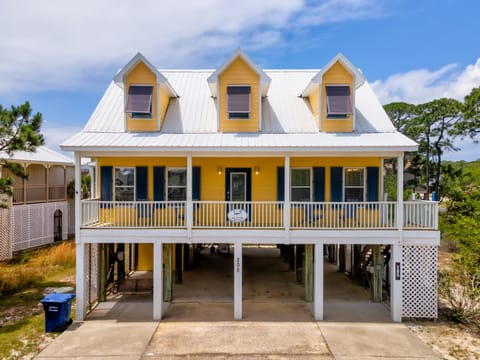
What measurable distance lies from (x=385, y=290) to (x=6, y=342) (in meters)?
14.0

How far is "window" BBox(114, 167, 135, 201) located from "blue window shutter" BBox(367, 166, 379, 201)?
31.6 ft

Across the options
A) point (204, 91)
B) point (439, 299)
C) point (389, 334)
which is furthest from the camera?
point (204, 91)


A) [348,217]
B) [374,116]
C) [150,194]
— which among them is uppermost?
[374,116]

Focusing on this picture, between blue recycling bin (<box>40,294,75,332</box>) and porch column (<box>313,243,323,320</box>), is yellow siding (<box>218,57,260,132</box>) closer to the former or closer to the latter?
porch column (<box>313,243,323,320</box>)

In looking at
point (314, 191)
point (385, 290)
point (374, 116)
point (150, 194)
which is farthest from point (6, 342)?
point (374, 116)

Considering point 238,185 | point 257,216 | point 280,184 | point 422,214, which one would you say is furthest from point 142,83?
point 422,214

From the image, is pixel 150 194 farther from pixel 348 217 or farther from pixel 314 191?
pixel 348 217

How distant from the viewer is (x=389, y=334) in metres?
10.3

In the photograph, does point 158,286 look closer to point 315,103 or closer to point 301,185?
point 301,185

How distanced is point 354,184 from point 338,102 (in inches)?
134

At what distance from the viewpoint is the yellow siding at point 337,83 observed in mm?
13195

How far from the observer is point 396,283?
11.4 m

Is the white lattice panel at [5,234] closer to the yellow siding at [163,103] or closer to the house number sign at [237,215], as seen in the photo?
the yellow siding at [163,103]

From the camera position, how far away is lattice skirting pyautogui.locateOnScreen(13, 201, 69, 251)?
72.1ft
